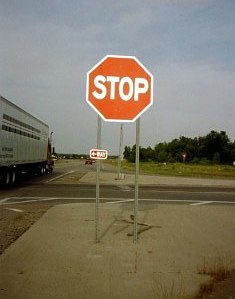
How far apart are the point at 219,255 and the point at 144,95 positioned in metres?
2.77

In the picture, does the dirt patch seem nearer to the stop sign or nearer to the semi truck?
the stop sign

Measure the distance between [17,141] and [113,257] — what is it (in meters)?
19.8

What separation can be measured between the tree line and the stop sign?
421 feet

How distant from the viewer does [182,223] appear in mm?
11031

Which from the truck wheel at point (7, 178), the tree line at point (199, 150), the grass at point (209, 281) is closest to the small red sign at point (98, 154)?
the grass at point (209, 281)

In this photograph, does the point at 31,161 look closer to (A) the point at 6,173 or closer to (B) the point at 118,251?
(A) the point at 6,173

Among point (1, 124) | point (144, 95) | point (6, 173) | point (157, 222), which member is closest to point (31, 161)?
point (6, 173)

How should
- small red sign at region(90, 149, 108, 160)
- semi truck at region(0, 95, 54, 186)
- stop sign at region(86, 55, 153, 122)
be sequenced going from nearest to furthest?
stop sign at region(86, 55, 153, 122)
small red sign at region(90, 149, 108, 160)
semi truck at region(0, 95, 54, 186)

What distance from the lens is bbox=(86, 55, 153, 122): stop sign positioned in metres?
7.70

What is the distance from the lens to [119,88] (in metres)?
7.77

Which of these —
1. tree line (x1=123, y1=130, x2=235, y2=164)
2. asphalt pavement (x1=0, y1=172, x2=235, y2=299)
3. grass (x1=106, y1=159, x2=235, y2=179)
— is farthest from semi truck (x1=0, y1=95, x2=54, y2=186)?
tree line (x1=123, y1=130, x2=235, y2=164)

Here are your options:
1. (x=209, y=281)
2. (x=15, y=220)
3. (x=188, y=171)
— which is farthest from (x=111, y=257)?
(x=188, y=171)

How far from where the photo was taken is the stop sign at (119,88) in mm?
7695

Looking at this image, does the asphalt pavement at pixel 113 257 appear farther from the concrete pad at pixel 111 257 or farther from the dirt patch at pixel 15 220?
the dirt patch at pixel 15 220
